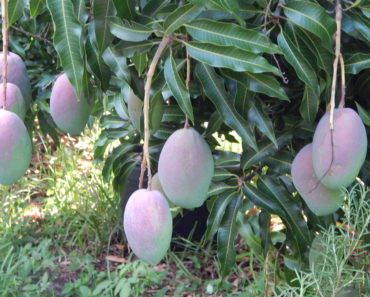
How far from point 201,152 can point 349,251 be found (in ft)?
0.88

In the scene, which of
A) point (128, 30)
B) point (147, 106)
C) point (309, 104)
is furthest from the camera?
point (309, 104)

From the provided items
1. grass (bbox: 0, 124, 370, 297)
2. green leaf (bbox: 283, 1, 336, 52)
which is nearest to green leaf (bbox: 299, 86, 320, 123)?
green leaf (bbox: 283, 1, 336, 52)

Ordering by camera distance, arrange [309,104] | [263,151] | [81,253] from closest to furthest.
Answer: [309,104] → [263,151] → [81,253]

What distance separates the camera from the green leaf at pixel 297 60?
34.2 inches

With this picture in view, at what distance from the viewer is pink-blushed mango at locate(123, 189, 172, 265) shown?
0.78 m

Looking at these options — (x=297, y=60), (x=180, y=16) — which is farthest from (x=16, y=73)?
(x=297, y=60)

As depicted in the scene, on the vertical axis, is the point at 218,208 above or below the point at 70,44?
below

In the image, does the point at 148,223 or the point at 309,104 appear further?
the point at 309,104

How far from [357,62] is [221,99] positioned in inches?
8.0

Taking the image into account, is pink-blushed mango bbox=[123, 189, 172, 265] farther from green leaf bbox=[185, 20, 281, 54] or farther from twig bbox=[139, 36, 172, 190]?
green leaf bbox=[185, 20, 281, 54]

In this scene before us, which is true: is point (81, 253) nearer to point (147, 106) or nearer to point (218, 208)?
point (218, 208)

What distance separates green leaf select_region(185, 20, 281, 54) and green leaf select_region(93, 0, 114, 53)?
12 cm

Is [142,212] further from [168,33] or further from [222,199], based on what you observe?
[222,199]

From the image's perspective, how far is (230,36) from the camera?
32.6 inches
